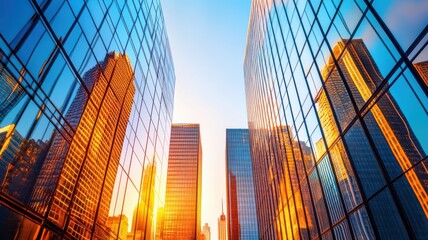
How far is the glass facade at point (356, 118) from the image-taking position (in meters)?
8.31

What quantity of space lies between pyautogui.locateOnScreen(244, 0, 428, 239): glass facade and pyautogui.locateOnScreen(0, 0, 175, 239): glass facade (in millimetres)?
11554

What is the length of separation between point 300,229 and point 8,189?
55.4ft

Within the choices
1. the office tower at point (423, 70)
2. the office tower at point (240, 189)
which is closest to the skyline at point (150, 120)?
the office tower at point (423, 70)

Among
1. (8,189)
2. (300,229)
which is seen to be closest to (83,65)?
(8,189)

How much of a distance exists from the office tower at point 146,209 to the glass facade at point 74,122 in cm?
7

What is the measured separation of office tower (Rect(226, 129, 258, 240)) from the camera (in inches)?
6526

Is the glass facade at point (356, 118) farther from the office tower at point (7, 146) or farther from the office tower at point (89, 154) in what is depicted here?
the office tower at point (7, 146)

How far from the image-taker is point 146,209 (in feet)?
69.9

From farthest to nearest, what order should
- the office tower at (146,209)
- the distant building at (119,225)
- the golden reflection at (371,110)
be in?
the office tower at (146,209), the distant building at (119,225), the golden reflection at (371,110)

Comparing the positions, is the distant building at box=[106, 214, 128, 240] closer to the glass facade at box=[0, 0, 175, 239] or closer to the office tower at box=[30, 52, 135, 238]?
the glass facade at box=[0, 0, 175, 239]

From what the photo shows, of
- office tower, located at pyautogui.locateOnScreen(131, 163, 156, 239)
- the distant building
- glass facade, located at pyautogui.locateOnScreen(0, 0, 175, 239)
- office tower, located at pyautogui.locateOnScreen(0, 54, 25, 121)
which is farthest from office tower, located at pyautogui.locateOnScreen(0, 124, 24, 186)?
office tower, located at pyautogui.locateOnScreen(131, 163, 156, 239)

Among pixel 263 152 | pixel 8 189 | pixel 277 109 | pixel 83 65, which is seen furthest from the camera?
pixel 263 152

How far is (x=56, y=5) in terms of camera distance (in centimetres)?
1080

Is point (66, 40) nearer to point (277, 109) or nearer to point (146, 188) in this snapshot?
point (146, 188)
